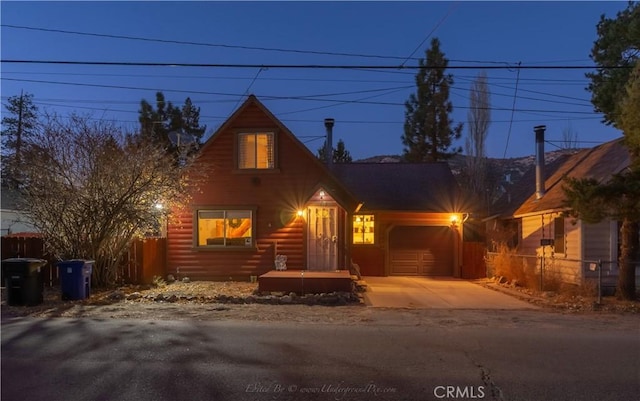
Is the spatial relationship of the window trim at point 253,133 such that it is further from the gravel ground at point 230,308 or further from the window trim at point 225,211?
the gravel ground at point 230,308

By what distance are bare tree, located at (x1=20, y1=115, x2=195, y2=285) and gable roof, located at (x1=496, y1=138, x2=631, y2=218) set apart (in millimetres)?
11720

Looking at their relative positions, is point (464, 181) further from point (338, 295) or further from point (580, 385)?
point (580, 385)

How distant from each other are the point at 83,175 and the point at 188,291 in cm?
432

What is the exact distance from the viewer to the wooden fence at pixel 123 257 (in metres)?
15.7

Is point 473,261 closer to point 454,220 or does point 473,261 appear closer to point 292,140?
point 454,220

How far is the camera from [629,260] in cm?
1410

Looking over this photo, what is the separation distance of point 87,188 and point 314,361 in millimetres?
10175

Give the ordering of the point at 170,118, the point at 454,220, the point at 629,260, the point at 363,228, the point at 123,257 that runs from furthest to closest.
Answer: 1. the point at 170,118
2. the point at 363,228
3. the point at 454,220
4. the point at 123,257
5. the point at 629,260

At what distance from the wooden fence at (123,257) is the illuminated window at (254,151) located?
13.6 feet

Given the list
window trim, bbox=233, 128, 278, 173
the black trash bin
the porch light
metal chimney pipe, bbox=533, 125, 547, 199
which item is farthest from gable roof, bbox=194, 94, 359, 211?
metal chimney pipe, bbox=533, 125, 547, 199

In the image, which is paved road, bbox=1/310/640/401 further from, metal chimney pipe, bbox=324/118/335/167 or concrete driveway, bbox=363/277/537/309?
metal chimney pipe, bbox=324/118/335/167

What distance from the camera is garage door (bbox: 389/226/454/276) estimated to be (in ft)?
74.4

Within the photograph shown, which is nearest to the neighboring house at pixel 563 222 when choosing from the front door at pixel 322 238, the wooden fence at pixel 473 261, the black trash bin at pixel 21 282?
the wooden fence at pixel 473 261

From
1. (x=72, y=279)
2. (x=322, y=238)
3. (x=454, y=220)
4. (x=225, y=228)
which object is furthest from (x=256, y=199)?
(x=454, y=220)
